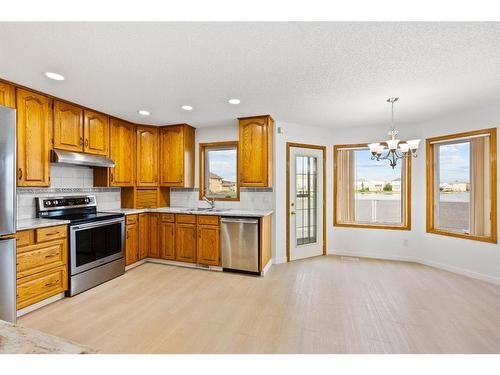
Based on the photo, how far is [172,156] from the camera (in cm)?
425

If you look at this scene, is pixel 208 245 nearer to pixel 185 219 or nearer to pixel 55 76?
pixel 185 219

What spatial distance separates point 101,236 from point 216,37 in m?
2.82

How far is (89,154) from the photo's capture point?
3359 mm

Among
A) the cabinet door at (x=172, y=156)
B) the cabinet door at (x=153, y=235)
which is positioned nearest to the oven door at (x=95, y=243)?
the cabinet door at (x=153, y=235)

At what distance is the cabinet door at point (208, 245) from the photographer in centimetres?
365

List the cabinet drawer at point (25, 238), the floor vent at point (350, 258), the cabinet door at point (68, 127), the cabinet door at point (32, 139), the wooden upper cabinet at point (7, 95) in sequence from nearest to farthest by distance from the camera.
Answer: the cabinet drawer at point (25, 238)
the wooden upper cabinet at point (7, 95)
the cabinet door at point (32, 139)
the cabinet door at point (68, 127)
the floor vent at point (350, 258)

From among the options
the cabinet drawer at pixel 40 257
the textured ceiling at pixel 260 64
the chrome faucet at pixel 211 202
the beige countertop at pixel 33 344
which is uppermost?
the textured ceiling at pixel 260 64

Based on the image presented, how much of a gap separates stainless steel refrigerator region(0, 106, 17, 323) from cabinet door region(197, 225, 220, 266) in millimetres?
2082

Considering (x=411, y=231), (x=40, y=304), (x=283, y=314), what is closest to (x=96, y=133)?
(x=40, y=304)

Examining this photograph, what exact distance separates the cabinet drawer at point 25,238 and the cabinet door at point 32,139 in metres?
0.59

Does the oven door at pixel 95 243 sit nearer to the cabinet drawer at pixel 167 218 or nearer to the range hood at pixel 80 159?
the cabinet drawer at pixel 167 218

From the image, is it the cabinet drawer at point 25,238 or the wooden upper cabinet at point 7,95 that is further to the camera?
the wooden upper cabinet at point 7,95

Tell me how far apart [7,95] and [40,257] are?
1.70 m
